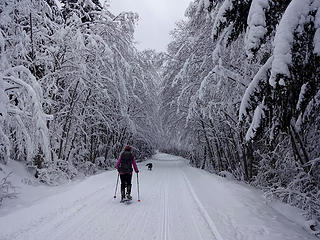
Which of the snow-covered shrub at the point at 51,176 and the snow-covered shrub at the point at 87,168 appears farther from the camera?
the snow-covered shrub at the point at 87,168

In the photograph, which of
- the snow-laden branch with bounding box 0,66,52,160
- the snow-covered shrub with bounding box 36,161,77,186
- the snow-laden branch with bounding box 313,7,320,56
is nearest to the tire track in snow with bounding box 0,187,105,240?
the snow-laden branch with bounding box 0,66,52,160

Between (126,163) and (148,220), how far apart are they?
2824 millimetres

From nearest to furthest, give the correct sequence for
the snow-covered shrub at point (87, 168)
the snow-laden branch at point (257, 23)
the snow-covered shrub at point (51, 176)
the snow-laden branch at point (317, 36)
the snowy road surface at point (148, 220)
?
the snow-laden branch at point (317, 36) < the snow-laden branch at point (257, 23) < the snowy road surface at point (148, 220) < the snow-covered shrub at point (51, 176) < the snow-covered shrub at point (87, 168)

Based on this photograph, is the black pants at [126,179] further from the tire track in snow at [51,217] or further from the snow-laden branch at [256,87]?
the snow-laden branch at [256,87]

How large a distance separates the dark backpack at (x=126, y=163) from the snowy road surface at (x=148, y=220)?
1036 mm

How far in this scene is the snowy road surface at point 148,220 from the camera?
184 inches

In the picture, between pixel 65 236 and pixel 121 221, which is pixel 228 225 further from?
pixel 65 236

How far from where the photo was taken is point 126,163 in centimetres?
826

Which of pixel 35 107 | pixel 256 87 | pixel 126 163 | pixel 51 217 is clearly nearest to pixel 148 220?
pixel 51 217

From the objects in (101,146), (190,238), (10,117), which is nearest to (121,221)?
(190,238)

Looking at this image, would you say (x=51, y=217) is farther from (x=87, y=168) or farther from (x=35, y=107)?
(x=87, y=168)

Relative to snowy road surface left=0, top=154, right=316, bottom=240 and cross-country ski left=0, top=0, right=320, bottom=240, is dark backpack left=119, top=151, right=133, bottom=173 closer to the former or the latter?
cross-country ski left=0, top=0, right=320, bottom=240

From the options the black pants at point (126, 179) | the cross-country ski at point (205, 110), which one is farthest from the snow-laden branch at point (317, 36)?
the black pants at point (126, 179)

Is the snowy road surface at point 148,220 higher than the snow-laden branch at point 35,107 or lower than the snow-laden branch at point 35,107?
lower
